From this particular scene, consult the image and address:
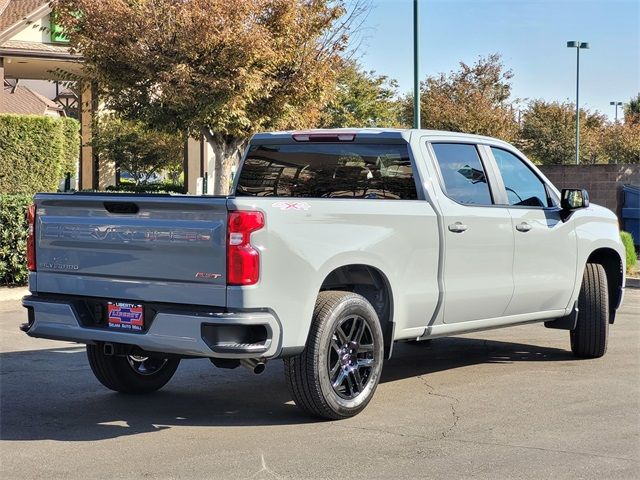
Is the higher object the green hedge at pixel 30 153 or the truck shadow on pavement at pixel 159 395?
the green hedge at pixel 30 153

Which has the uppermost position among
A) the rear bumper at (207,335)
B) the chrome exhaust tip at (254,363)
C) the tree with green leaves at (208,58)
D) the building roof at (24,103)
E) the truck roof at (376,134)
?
the building roof at (24,103)

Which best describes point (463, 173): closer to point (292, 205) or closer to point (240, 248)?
point (292, 205)

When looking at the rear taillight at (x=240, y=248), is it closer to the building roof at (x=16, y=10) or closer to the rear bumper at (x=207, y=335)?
the rear bumper at (x=207, y=335)

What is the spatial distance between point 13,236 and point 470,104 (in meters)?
27.8

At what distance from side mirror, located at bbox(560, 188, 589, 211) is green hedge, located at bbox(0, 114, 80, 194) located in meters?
11.9

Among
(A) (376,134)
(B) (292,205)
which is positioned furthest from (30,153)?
(B) (292,205)

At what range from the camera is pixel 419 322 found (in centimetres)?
699

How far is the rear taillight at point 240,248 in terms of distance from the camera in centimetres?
566

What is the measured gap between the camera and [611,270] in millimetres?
9133

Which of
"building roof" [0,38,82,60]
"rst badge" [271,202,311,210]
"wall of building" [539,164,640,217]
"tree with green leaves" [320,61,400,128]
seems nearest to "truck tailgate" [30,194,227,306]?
"rst badge" [271,202,311,210]

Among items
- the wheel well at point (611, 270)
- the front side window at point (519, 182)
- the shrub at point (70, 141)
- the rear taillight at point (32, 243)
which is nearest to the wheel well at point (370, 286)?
the front side window at point (519, 182)

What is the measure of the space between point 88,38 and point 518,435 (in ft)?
48.5

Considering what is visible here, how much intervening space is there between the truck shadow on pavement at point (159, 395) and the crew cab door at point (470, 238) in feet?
3.30

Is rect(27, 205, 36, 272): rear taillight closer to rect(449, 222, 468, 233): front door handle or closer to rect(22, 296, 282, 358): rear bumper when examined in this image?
rect(22, 296, 282, 358): rear bumper
